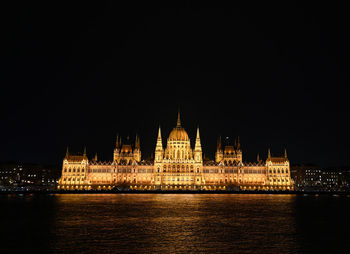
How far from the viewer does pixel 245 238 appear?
35.9m

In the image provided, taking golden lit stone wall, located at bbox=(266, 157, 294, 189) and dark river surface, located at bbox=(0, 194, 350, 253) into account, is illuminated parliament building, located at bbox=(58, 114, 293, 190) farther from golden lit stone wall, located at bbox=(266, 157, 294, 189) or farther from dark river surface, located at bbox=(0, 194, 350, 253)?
dark river surface, located at bbox=(0, 194, 350, 253)

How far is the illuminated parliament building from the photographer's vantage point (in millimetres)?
154875

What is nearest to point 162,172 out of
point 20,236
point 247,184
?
point 247,184

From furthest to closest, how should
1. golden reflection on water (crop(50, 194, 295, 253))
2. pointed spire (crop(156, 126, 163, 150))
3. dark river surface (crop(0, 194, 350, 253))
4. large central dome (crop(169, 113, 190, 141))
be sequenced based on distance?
1. large central dome (crop(169, 113, 190, 141))
2. pointed spire (crop(156, 126, 163, 150))
3. golden reflection on water (crop(50, 194, 295, 253))
4. dark river surface (crop(0, 194, 350, 253))

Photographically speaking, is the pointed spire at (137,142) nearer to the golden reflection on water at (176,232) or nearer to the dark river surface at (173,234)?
the dark river surface at (173,234)

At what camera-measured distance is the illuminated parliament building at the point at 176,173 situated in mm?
154875

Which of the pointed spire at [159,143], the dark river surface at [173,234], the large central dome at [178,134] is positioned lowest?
the dark river surface at [173,234]

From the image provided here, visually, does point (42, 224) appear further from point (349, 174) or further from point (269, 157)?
point (349, 174)

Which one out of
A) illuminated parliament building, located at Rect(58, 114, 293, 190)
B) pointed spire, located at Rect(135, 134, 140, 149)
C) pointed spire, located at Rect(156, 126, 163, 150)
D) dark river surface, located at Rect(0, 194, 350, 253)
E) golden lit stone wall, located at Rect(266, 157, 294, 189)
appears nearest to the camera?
dark river surface, located at Rect(0, 194, 350, 253)

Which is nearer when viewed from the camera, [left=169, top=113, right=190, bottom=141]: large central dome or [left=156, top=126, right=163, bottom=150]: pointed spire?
[left=156, top=126, right=163, bottom=150]: pointed spire

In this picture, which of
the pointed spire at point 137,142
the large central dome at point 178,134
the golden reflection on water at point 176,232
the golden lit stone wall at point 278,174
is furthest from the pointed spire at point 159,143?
the golden reflection on water at point 176,232

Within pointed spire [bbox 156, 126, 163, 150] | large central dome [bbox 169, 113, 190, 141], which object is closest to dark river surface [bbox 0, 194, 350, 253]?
pointed spire [bbox 156, 126, 163, 150]

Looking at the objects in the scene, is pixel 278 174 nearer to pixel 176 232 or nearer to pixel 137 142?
pixel 137 142

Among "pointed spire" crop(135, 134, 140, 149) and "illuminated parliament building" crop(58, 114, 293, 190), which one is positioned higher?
"pointed spire" crop(135, 134, 140, 149)
